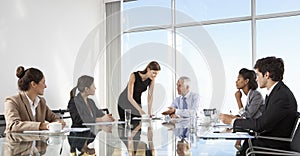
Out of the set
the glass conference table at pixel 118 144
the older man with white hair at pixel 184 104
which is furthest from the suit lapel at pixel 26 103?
the older man with white hair at pixel 184 104

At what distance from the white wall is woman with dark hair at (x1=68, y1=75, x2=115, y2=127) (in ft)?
5.90

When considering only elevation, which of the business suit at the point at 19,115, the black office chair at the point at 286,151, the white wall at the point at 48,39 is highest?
the white wall at the point at 48,39

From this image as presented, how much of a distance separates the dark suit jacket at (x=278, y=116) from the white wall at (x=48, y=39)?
3728mm

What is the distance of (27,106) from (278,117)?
1.74m

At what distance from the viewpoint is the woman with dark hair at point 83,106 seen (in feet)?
11.2

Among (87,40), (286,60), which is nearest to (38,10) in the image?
(87,40)

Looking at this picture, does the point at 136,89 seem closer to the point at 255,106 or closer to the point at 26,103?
the point at 255,106

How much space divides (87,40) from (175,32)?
5.50 ft

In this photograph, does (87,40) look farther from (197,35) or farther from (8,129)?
(8,129)

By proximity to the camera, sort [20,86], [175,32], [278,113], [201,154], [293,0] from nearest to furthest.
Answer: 1. [201,154]
2. [278,113]
3. [20,86]
4. [293,0]
5. [175,32]

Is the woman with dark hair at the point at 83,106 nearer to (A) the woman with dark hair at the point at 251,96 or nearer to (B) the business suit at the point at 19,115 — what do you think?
(B) the business suit at the point at 19,115

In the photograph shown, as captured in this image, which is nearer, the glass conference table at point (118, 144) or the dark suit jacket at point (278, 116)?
the glass conference table at point (118, 144)

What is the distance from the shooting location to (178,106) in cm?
450

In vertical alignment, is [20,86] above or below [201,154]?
above
